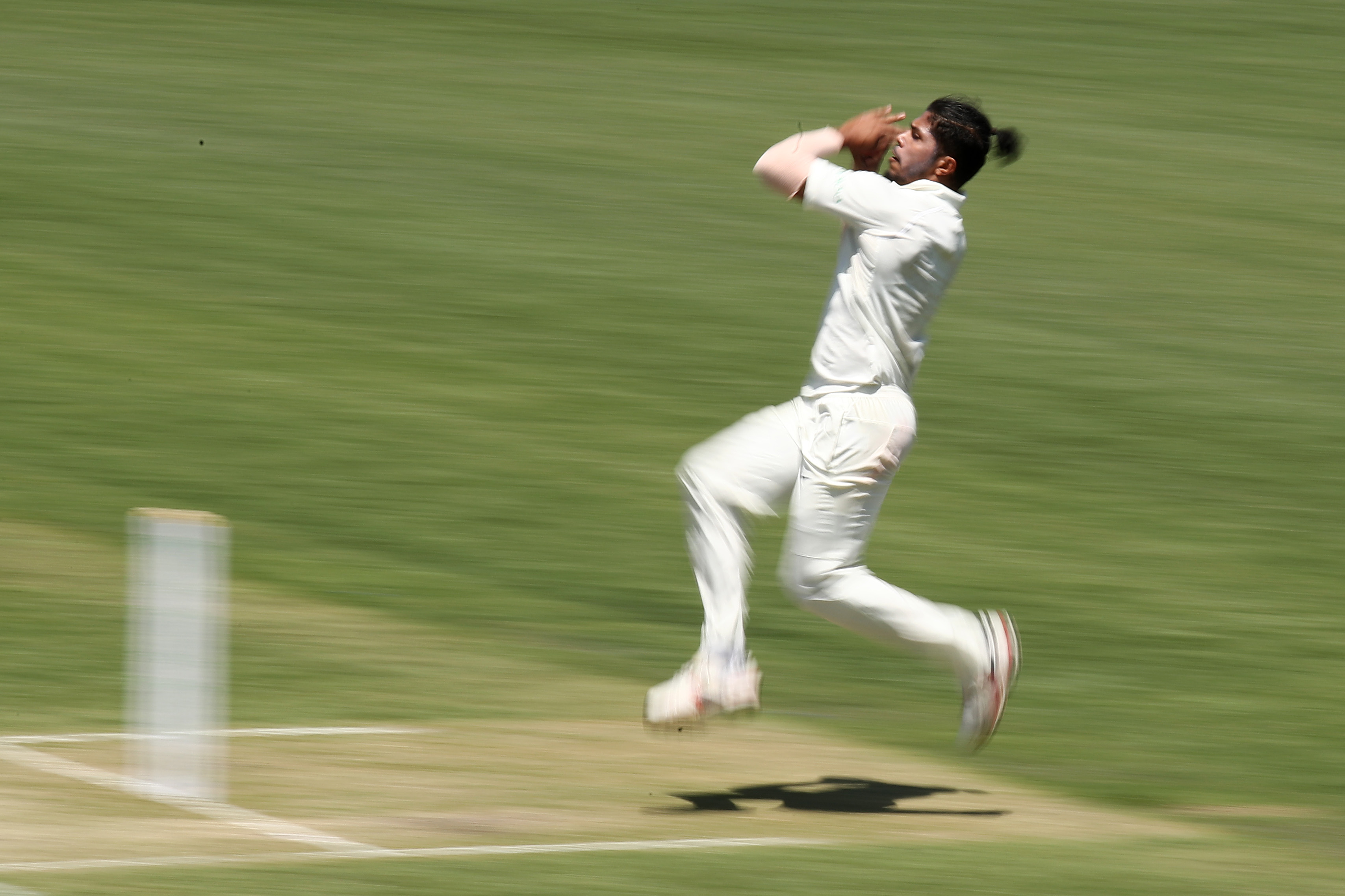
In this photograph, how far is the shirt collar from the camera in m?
7.64

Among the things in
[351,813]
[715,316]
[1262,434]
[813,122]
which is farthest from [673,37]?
[351,813]

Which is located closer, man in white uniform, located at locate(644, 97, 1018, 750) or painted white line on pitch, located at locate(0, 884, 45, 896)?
painted white line on pitch, located at locate(0, 884, 45, 896)

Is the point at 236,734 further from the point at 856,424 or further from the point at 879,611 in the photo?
the point at 856,424

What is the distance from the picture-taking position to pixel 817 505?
7527 millimetres

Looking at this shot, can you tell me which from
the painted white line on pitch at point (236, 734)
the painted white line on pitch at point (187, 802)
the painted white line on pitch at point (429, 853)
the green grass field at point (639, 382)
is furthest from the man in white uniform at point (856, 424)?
the painted white line on pitch at point (236, 734)

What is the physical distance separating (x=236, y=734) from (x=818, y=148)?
10.1 feet

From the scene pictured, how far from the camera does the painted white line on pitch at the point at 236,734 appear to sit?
8039 millimetres

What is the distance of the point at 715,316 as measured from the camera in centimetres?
1686

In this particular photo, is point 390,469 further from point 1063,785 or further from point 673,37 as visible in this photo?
point 673,37

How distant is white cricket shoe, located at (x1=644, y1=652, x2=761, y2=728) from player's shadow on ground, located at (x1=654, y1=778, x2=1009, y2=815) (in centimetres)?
48

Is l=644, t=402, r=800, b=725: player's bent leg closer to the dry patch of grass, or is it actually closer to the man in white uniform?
the man in white uniform

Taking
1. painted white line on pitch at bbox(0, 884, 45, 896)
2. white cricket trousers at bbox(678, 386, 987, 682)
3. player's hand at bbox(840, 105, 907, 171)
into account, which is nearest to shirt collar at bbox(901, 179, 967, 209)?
player's hand at bbox(840, 105, 907, 171)

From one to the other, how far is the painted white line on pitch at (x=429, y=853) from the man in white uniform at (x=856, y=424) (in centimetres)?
64

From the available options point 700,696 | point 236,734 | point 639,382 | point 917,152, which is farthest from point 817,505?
point 639,382
